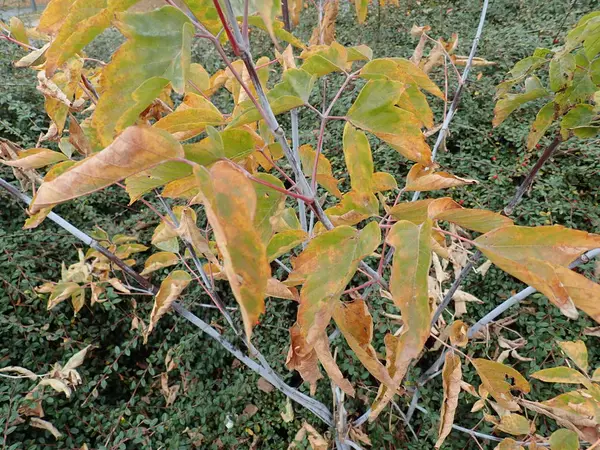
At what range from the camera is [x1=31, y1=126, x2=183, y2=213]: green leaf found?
0.33 meters

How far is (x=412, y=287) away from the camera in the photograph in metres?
0.41

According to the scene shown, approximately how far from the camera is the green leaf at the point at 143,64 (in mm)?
381

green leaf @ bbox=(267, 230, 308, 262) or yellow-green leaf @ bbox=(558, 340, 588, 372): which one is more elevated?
green leaf @ bbox=(267, 230, 308, 262)

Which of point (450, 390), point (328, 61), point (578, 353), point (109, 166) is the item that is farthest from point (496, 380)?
point (109, 166)

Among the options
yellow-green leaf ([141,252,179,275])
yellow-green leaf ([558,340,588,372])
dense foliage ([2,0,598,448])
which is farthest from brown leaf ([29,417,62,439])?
yellow-green leaf ([558,340,588,372])

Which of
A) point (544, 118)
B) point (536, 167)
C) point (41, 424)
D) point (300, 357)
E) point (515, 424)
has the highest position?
point (544, 118)

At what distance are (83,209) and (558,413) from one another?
192cm

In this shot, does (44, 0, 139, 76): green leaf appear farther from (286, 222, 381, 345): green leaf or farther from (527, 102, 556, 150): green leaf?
(527, 102, 556, 150): green leaf

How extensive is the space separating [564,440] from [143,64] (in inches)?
35.5

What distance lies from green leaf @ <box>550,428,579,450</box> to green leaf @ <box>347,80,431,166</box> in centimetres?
58

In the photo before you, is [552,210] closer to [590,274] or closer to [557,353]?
[590,274]

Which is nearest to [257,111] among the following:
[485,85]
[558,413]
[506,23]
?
[558,413]

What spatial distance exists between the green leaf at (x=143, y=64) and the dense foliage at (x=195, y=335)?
849mm

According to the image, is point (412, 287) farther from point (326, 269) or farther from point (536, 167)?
point (536, 167)
